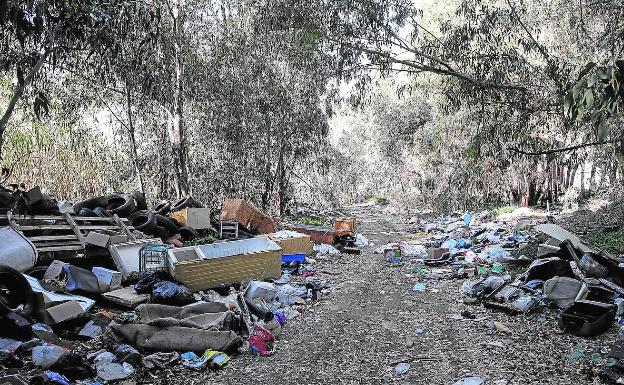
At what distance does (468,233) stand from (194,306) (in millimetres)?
8453

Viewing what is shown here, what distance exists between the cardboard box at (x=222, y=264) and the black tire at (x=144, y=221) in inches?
64.6

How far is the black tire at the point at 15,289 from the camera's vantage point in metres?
4.59

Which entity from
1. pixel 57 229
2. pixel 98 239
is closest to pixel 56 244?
pixel 57 229

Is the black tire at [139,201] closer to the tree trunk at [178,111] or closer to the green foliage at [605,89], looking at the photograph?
the tree trunk at [178,111]

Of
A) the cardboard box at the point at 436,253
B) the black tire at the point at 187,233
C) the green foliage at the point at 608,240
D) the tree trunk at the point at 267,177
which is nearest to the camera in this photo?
the green foliage at the point at 608,240

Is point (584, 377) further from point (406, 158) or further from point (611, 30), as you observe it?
Answer: point (406, 158)

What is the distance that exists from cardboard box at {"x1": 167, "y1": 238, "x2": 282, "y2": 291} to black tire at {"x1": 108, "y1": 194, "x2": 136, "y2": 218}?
7.19 ft

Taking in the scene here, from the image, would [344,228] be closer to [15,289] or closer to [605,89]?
[15,289]

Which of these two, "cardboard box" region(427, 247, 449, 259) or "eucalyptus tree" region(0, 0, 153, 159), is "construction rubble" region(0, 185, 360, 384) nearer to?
"eucalyptus tree" region(0, 0, 153, 159)

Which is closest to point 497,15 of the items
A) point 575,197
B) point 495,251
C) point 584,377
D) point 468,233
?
point 495,251

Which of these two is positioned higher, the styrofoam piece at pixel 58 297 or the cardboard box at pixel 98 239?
the cardboard box at pixel 98 239

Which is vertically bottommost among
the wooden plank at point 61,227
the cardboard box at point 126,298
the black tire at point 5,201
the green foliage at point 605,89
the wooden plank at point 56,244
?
the cardboard box at point 126,298

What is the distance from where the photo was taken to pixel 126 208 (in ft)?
28.3

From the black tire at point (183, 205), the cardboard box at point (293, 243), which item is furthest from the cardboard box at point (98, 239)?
the black tire at point (183, 205)
